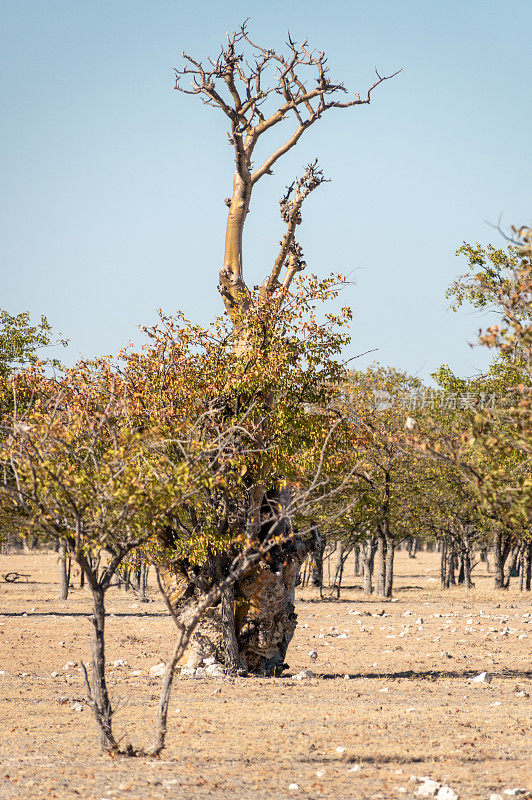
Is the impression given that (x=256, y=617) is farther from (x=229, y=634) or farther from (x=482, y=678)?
(x=482, y=678)

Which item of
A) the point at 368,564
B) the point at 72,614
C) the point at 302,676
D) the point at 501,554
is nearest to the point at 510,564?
the point at 501,554

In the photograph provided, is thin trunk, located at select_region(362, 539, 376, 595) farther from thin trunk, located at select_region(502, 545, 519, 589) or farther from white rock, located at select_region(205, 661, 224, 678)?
white rock, located at select_region(205, 661, 224, 678)

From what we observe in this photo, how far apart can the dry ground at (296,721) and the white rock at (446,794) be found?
1.07 ft

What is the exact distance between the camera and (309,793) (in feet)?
31.0

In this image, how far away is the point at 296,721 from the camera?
1388cm

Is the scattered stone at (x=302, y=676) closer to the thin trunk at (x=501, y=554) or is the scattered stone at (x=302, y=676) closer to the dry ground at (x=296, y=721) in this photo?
the dry ground at (x=296, y=721)

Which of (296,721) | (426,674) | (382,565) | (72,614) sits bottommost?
Result: (72,614)

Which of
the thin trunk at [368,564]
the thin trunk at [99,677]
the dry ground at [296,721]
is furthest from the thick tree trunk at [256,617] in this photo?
the thin trunk at [368,564]

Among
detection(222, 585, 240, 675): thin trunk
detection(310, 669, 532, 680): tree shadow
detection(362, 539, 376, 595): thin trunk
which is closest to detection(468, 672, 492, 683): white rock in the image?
detection(310, 669, 532, 680): tree shadow

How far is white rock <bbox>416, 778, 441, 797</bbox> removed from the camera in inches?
365

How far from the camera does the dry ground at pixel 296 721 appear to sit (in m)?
9.90

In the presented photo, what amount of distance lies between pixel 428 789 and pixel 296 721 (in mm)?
4850

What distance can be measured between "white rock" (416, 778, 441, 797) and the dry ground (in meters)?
0.21

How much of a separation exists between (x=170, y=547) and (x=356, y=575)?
7335 cm
